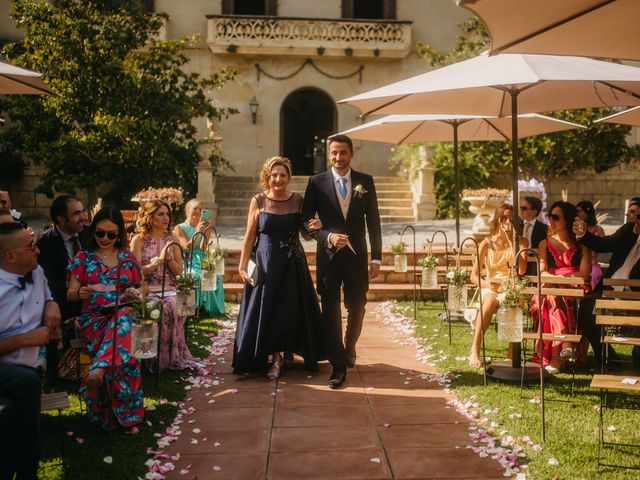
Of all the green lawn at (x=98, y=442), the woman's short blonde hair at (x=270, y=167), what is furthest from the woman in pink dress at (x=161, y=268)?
the woman's short blonde hair at (x=270, y=167)

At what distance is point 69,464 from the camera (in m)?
4.28

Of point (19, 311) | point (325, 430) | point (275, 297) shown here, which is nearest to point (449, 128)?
point (275, 297)

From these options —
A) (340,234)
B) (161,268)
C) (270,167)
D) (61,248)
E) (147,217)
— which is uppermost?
(270,167)

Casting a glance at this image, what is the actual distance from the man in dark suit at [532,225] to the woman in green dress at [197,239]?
3709 mm

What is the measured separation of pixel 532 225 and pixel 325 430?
157 inches

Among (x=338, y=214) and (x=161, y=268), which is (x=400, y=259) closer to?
(x=338, y=214)

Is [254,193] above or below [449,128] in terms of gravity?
below

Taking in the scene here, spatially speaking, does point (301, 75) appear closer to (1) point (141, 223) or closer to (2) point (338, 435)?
(1) point (141, 223)

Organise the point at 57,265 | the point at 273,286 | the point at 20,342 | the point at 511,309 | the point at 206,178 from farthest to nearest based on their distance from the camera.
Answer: the point at 206,178
the point at 273,286
the point at 57,265
the point at 511,309
the point at 20,342

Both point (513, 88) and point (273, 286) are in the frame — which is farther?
point (273, 286)

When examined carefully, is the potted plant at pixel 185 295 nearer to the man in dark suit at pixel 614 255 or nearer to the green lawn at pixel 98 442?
the green lawn at pixel 98 442

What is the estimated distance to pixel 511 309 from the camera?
5199 millimetres

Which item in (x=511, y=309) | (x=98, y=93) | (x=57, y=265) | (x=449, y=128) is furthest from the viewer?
(x=98, y=93)

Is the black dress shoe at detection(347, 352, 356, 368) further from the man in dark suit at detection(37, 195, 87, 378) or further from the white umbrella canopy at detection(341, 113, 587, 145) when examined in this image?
the white umbrella canopy at detection(341, 113, 587, 145)
